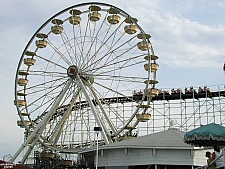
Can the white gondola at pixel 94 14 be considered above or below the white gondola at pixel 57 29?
above

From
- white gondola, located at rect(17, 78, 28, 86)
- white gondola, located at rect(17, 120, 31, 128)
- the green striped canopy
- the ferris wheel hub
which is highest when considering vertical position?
the ferris wheel hub

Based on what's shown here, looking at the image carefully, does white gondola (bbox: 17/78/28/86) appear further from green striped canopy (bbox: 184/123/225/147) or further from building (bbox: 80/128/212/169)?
green striped canopy (bbox: 184/123/225/147)

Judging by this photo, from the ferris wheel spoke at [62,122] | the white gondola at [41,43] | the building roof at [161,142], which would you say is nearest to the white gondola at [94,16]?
the white gondola at [41,43]

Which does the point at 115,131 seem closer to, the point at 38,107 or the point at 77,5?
the point at 38,107

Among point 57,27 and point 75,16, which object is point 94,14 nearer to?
point 75,16

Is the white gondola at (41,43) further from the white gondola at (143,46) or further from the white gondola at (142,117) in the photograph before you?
A: the white gondola at (142,117)

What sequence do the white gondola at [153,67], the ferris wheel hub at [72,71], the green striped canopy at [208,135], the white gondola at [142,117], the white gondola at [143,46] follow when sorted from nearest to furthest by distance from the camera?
1. the green striped canopy at [208,135]
2. the white gondola at [142,117]
3. the white gondola at [153,67]
4. the white gondola at [143,46]
5. the ferris wheel hub at [72,71]

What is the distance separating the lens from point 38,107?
1184 inches

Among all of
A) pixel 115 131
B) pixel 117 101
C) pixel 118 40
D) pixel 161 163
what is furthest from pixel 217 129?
pixel 117 101

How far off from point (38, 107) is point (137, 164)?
1297 cm

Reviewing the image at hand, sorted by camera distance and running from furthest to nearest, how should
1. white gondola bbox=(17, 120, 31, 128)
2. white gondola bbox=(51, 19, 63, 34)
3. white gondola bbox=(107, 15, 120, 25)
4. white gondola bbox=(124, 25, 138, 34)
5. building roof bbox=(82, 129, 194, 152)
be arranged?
white gondola bbox=(51, 19, 63, 34)
white gondola bbox=(17, 120, 31, 128)
white gondola bbox=(107, 15, 120, 25)
white gondola bbox=(124, 25, 138, 34)
building roof bbox=(82, 129, 194, 152)

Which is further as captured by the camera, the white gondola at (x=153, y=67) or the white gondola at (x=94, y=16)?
the white gondola at (x=94, y=16)

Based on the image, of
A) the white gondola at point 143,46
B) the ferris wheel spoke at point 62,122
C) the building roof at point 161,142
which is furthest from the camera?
the ferris wheel spoke at point 62,122

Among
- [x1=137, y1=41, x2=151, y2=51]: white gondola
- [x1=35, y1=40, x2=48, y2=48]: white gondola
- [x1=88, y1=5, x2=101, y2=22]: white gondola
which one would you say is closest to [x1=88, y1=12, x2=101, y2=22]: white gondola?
[x1=88, y1=5, x2=101, y2=22]: white gondola
